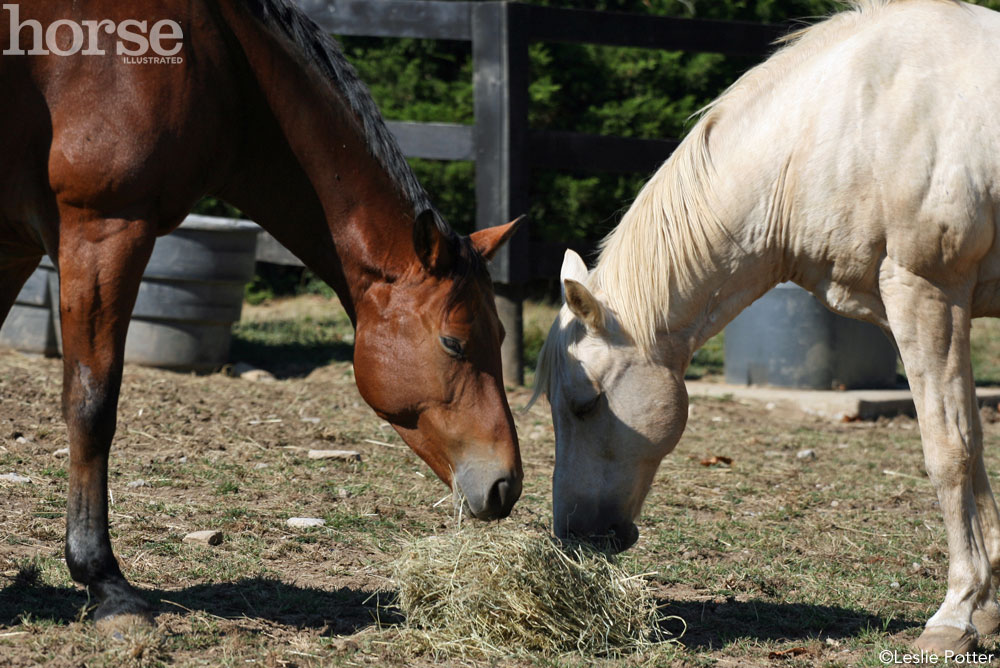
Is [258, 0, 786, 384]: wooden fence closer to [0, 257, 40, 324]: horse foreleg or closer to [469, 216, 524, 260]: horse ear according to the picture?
[469, 216, 524, 260]: horse ear

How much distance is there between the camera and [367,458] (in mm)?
5055

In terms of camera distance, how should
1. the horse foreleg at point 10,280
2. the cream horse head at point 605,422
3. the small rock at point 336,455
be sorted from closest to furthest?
the horse foreleg at point 10,280, the cream horse head at point 605,422, the small rock at point 336,455

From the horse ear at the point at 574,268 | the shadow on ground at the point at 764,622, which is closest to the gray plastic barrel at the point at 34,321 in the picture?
the horse ear at the point at 574,268

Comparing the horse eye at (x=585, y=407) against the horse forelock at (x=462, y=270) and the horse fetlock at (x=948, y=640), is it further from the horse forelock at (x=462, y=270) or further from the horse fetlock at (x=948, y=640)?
the horse fetlock at (x=948, y=640)

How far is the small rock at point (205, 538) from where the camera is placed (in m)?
3.63

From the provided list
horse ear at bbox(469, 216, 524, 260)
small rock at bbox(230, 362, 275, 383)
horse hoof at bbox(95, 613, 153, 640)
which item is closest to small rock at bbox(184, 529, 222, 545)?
horse hoof at bbox(95, 613, 153, 640)

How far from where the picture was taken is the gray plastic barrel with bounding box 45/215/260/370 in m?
6.75

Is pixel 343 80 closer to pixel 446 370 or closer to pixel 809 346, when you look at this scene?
pixel 446 370

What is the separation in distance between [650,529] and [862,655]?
136 centimetres

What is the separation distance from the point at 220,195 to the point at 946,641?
8.01 feet

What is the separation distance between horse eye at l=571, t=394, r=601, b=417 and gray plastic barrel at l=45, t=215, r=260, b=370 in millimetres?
4074

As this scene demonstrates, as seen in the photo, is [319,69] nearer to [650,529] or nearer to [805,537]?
[650,529]

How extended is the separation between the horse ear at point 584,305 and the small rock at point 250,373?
3.90 meters

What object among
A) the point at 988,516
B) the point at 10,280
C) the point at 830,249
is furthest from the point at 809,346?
the point at 10,280
